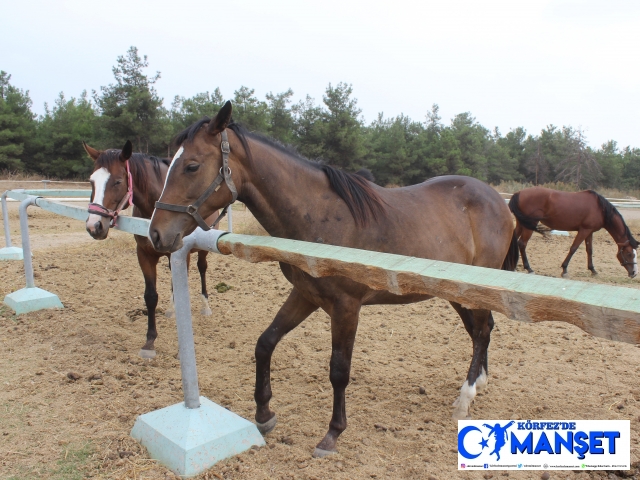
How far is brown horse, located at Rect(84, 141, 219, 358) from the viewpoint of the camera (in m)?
3.79

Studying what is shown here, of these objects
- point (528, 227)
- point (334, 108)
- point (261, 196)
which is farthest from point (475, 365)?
point (334, 108)

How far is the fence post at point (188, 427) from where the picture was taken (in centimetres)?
217

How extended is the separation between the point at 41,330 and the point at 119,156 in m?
1.99

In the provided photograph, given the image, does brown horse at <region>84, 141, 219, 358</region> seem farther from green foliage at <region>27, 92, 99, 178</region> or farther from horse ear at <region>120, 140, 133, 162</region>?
green foliage at <region>27, 92, 99, 178</region>

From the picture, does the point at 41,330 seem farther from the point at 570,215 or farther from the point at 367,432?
the point at 570,215

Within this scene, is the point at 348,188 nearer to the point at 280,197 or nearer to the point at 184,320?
the point at 280,197

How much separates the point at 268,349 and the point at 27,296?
3.71 meters

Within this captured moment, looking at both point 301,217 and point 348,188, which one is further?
point 348,188

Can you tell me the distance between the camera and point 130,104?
2719cm

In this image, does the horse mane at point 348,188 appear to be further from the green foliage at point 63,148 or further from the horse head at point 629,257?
the green foliage at point 63,148

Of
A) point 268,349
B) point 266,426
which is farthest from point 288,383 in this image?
point 268,349

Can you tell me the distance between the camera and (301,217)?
266cm

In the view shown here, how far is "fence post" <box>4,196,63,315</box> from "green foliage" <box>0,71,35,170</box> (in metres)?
29.1

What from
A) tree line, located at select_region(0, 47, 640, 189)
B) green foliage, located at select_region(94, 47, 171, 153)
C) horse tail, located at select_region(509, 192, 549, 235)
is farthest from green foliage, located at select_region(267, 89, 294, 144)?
horse tail, located at select_region(509, 192, 549, 235)
